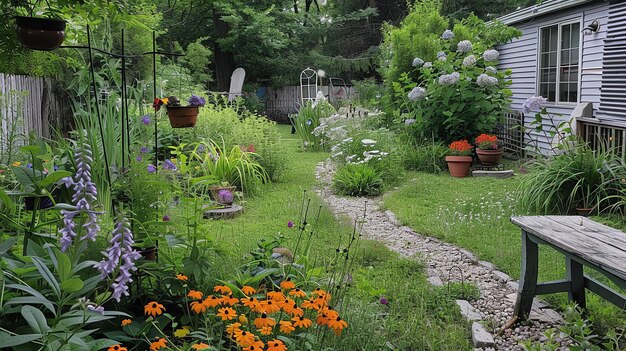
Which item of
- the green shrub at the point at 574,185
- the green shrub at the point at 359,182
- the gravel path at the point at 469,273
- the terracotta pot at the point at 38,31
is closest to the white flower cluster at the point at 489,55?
the green shrub at the point at 359,182

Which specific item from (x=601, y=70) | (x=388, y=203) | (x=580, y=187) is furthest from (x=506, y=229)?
(x=601, y=70)

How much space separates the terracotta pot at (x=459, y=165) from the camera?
8047 millimetres

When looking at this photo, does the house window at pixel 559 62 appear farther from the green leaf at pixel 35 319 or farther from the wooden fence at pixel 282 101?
the wooden fence at pixel 282 101

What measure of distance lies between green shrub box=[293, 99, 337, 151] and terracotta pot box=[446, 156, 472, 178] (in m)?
3.71

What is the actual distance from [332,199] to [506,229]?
2.31m

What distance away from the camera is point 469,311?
10.7 ft

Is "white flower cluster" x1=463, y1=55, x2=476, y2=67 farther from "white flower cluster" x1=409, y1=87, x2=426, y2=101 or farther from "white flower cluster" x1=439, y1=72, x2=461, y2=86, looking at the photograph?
"white flower cluster" x1=409, y1=87, x2=426, y2=101

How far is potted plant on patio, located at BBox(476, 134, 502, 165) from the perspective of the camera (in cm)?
831

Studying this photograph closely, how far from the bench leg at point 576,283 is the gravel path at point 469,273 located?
145 mm

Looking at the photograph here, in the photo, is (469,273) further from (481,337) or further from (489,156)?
(489,156)

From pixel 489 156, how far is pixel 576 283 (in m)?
5.33

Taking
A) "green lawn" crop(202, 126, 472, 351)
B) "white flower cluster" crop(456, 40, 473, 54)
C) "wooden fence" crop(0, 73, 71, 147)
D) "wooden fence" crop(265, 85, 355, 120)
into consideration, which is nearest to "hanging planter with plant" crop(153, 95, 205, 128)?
"green lawn" crop(202, 126, 472, 351)

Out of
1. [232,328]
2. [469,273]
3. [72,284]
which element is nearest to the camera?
[72,284]

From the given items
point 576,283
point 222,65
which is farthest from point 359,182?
point 222,65
